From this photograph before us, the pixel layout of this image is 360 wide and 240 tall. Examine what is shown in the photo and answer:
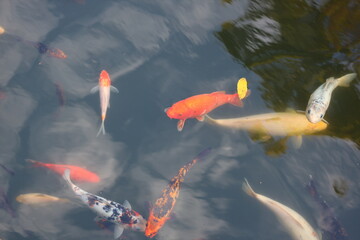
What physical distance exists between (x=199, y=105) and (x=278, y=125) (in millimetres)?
1030

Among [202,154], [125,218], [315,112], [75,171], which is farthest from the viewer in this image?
[202,154]

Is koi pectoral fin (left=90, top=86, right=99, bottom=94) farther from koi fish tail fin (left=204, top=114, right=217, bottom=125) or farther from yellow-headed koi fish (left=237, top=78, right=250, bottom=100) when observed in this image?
yellow-headed koi fish (left=237, top=78, right=250, bottom=100)

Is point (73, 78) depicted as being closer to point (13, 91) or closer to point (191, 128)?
point (13, 91)

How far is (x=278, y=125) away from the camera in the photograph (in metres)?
4.33

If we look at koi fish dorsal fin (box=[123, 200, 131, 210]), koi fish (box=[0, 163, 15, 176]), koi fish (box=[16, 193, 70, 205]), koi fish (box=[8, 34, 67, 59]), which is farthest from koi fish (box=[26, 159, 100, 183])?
koi fish (box=[8, 34, 67, 59])

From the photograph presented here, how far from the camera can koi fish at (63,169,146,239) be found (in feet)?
13.3

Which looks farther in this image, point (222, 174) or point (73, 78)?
point (73, 78)

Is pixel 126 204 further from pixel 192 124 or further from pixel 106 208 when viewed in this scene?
pixel 192 124

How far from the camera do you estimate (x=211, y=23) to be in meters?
4.89

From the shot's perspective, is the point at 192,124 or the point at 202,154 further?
the point at 192,124

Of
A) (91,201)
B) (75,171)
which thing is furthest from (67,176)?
(91,201)

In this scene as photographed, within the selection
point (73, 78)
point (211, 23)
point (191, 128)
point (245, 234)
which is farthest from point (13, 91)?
point (245, 234)

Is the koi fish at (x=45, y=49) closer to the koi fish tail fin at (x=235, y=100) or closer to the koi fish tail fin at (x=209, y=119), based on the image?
the koi fish tail fin at (x=209, y=119)

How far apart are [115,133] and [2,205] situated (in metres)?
1.58
